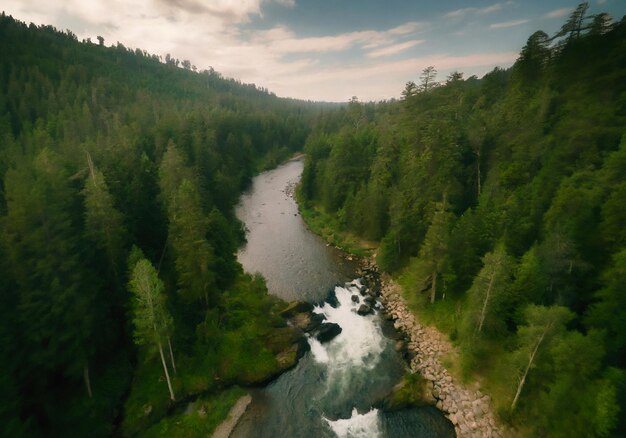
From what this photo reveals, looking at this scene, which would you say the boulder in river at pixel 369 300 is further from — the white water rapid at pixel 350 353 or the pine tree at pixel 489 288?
the pine tree at pixel 489 288

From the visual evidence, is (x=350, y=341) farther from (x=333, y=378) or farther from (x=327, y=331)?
(x=333, y=378)

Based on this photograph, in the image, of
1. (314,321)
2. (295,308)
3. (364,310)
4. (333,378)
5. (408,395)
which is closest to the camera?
(408,395)

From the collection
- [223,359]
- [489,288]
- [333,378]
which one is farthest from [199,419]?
[489,288]

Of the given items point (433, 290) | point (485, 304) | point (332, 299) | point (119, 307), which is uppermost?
point (485, 304)

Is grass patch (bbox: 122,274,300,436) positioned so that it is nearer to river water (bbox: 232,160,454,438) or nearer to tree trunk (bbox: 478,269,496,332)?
river water (bbox: 232,160,454,438)

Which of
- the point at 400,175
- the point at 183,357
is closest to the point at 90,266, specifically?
the point at 183,357

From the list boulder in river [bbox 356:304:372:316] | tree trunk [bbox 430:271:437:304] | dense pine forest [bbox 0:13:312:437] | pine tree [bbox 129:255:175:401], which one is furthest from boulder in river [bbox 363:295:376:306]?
pine tree [bbox 129:255:175:401]

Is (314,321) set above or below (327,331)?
above
